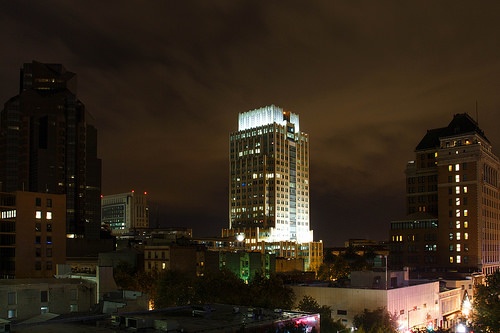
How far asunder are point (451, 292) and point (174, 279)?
50.6 m

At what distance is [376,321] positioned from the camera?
71750 mm

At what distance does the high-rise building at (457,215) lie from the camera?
154250mm

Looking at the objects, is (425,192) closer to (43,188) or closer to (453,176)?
(453,176)

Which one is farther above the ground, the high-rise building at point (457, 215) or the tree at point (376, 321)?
the high-rise building at point (457, 215)

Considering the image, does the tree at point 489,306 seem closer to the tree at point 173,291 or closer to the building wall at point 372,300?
the building wall at point 372,300

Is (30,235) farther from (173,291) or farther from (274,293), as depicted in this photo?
(274,293)

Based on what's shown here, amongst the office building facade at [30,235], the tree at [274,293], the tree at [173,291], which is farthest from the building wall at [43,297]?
the office building facade at [30,235]

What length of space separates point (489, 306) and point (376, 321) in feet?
60.4

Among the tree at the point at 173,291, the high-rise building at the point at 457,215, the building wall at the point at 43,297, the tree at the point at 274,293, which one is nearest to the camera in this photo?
the building wall at the point at 43,297

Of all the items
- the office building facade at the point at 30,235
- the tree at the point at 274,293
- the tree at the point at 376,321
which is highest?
the office building facade at the point at 30,235

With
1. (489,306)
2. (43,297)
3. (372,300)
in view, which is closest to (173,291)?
(43,297)

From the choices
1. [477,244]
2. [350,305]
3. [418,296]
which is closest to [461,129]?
[477,244]

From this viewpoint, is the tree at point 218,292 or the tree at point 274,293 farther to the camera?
the tree at point 274,293

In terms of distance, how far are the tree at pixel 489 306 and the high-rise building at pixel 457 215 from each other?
6362 centimetres
